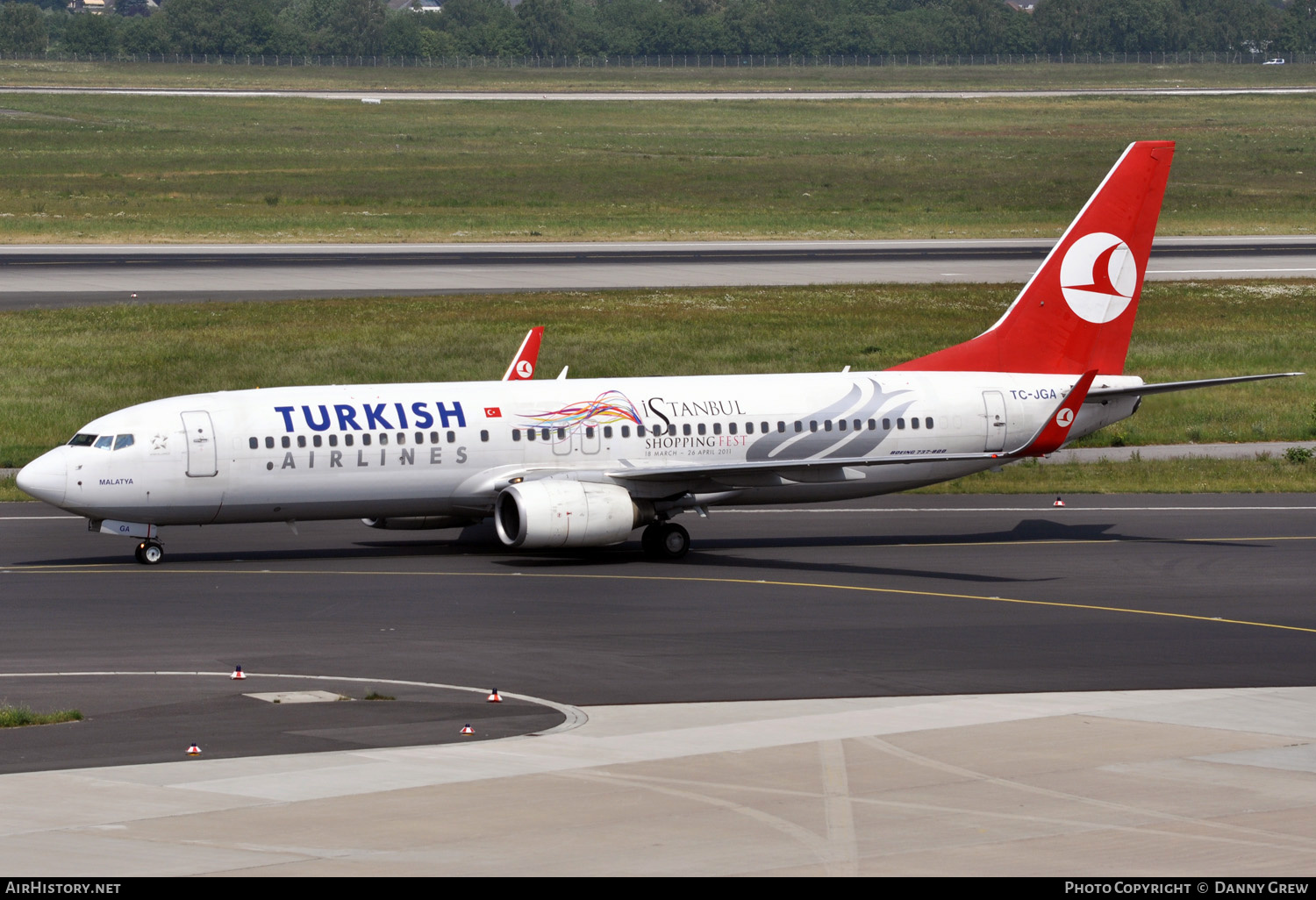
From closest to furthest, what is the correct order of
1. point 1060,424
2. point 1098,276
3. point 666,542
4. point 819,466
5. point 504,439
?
1. point 504,439
2. point 666,542
3. point 819,466
4. point 1060,424
5. point 1098,276

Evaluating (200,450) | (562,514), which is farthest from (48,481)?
(562,514)

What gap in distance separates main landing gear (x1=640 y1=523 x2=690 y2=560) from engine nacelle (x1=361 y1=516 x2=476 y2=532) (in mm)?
4191

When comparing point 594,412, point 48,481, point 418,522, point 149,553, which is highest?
point 594,412

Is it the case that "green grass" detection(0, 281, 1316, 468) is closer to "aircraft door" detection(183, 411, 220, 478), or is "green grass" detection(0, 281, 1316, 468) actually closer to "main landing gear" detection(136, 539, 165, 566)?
"main landing gear" detection(136, 539, 165, 566)

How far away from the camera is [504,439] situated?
40.7 metres

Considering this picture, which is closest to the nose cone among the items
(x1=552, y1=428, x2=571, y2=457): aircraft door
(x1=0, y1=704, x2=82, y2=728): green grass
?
(x1=552, y1=428, x2=571, y2=457): aircraft door

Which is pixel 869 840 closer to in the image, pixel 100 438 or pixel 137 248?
pixel 100 438

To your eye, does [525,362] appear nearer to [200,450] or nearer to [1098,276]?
[200,450]

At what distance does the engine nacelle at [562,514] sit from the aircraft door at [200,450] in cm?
628

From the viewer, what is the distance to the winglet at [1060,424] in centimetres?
4112

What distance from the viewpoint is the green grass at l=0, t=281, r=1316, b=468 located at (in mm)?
63312

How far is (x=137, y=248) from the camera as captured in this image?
103m

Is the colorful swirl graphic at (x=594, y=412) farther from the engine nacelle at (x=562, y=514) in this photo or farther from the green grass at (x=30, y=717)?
the green grass at (x=30, y=717)

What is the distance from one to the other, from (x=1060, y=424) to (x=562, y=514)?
12.0m
